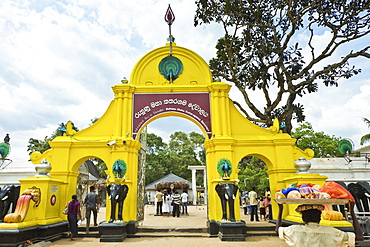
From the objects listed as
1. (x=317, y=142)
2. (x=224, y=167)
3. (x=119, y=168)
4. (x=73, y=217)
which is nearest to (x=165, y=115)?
(x=119, y=168)

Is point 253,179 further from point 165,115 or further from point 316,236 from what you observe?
point 316,236

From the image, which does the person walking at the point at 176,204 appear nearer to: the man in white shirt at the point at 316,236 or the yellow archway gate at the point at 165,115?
the yellow archway gate at the point at 165,115

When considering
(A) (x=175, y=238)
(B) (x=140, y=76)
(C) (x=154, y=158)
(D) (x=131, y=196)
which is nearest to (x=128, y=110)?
(B) (x=140, y=76)

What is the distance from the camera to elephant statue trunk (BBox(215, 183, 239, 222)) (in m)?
7.67

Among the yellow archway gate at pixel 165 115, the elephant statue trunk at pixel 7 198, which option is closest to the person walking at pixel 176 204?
the yellow archway gate at pixel 165 115

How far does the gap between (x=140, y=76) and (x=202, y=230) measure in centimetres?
596

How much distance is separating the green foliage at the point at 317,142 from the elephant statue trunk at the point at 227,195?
1016 cm

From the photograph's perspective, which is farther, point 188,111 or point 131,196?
point 188,111

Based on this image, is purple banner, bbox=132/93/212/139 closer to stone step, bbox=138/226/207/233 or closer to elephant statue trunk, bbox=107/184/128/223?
elephant statue trunk, bbox=107/184/128/223

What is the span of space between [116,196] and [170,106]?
→ 3598 mm

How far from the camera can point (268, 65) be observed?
1298 centimetres

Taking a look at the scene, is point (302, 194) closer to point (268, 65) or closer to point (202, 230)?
point (202, 230)

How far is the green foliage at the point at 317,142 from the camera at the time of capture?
54.9 ft

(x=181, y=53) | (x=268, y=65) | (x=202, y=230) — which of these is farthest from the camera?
(x=268, y=65)
